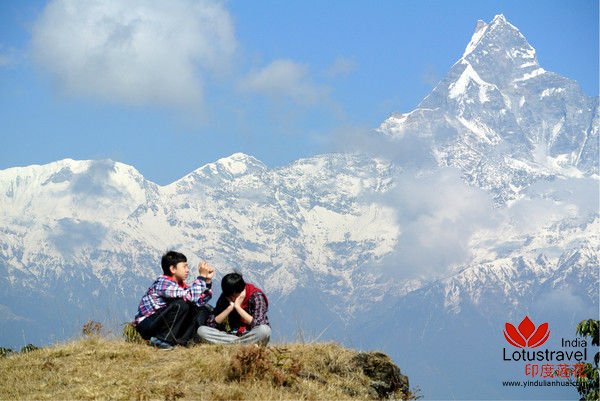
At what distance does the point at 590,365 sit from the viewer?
2395 cm

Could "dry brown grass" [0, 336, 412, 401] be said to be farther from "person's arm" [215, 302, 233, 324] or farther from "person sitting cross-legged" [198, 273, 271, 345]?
"person's arm" [215, 302, 233, 324]

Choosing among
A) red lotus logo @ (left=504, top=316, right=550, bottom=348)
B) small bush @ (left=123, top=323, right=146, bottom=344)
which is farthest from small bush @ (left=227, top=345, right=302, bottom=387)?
red lotus logo @ (left=504, top=316, right=550, bottom=348)

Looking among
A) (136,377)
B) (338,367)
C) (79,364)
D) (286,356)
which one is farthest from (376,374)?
(79,364)

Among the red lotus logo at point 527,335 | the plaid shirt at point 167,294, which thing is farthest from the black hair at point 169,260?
the red lotus logo at point 527,335

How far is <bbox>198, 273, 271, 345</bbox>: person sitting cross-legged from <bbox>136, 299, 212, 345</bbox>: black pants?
281mm

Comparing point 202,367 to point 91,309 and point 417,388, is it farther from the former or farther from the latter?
point 91,309

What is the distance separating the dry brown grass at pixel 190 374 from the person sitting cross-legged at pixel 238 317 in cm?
47

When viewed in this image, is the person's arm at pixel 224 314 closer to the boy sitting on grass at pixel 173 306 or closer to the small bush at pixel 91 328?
the boy sitting on grass at pixel 173 306

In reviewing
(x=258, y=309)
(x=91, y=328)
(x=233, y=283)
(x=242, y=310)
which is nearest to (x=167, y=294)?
(x=233, y=283)

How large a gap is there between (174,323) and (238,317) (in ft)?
3.98

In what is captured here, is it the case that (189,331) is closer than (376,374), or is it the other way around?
(376,374)

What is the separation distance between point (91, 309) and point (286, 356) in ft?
22.8

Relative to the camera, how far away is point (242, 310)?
16.2 meters

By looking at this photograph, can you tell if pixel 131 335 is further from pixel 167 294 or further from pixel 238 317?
pixel 238 317
